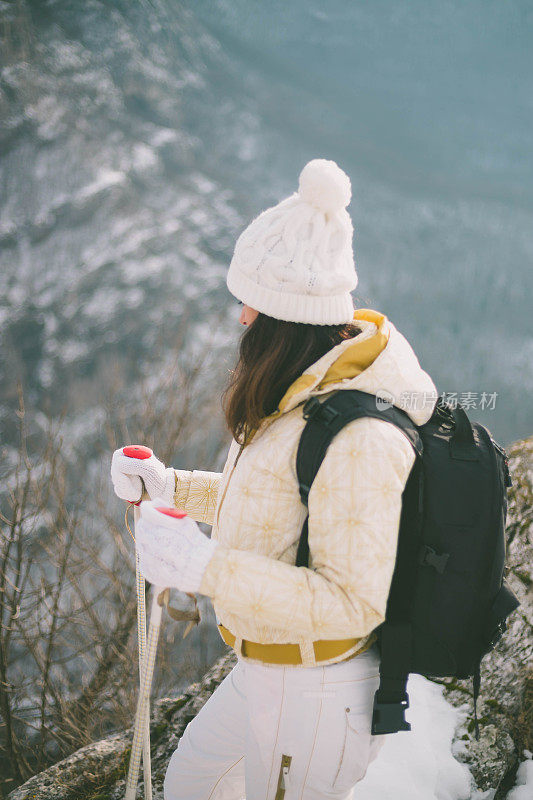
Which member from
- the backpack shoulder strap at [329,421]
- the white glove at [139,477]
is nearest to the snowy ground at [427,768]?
the white glove at [139,477]

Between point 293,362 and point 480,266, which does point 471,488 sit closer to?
point 293,362

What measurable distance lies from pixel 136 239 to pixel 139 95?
23.5 ft

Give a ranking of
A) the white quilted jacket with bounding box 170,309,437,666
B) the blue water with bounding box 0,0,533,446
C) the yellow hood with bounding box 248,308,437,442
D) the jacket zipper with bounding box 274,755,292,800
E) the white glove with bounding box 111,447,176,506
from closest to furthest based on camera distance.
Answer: the white quilted jacket with bounding box 170,309,437,666 → the yellow hood with bounding box 248,308,437,442 → the jacket zipper with bounding box 274,755,292,800 → the white glove with bounding box 111,447,176,506 → the blue water with bounding box 0,0,533,446

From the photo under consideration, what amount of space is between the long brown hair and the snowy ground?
163 cm

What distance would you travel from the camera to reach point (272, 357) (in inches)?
55.7

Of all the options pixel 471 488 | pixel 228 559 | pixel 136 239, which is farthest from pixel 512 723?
pixel 136 239

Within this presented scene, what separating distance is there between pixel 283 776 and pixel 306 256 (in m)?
1.22

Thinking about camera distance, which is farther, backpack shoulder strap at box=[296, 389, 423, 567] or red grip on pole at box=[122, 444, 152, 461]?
red grip on pole at box=[122, 444, 152, 461]

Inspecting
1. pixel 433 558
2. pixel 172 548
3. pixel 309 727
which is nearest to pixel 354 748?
pixel 309 727

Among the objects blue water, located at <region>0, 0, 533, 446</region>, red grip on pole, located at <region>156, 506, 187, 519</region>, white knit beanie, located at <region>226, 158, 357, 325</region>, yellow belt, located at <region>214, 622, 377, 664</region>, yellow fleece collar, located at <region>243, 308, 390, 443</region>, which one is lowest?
blue water, located at <region>0, 0, 533, 446</region>

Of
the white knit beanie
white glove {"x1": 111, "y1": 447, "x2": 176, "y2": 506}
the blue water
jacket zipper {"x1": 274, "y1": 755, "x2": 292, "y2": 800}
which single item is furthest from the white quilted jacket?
the blue water

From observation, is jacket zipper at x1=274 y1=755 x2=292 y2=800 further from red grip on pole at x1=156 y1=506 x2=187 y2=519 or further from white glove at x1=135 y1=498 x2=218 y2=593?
red grip on pole at x1=156 y1=506 x2=187 y2=519

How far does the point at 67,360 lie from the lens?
71.2ft

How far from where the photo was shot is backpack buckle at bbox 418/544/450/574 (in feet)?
4.34
